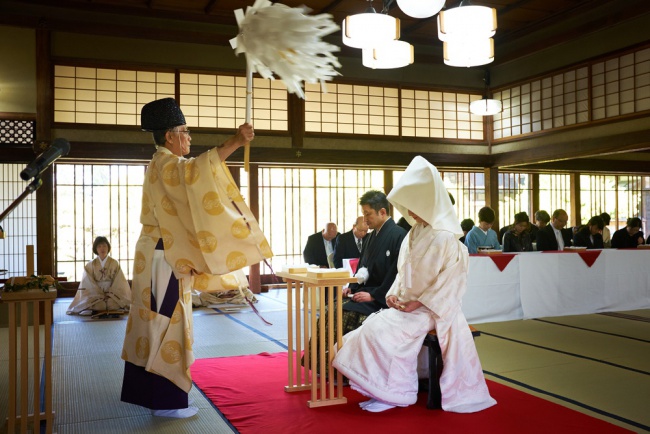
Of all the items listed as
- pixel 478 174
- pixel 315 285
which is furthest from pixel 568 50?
pixel 315 285

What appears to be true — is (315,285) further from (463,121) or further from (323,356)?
(463,121)

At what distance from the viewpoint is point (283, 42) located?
2848 millimetres

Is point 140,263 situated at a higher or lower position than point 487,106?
lower

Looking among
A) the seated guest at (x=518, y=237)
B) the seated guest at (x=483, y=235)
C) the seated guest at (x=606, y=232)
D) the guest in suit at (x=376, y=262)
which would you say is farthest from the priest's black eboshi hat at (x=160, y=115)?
the seated guest at (x=606, y=232)

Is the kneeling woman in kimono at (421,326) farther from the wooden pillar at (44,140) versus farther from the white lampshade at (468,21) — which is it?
the wooden pillar at (44,140)

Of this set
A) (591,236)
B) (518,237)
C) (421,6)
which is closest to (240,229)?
(421,6)

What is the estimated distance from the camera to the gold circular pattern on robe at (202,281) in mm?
3609

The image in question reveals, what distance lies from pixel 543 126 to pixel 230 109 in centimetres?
491

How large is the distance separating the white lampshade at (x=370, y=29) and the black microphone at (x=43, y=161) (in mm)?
3182

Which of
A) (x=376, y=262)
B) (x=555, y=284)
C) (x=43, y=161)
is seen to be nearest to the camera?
(x=43, y=161)

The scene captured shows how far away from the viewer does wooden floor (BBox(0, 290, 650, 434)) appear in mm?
3471

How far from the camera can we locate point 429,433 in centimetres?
314

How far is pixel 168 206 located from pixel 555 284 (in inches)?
205

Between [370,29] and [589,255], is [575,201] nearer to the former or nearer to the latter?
[589,255]
